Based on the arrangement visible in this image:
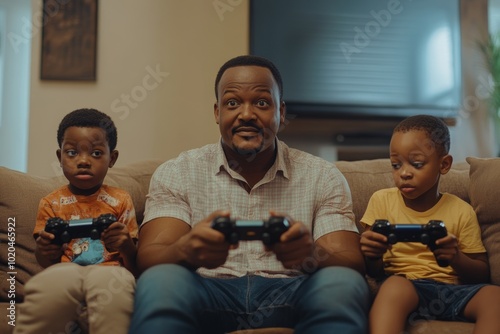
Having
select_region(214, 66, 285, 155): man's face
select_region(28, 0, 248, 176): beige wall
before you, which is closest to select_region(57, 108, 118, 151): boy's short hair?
select_region(214, 66, 285, 155): man's face

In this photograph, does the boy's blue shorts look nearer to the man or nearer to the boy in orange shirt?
the man

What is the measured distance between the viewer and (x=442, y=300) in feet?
4.80

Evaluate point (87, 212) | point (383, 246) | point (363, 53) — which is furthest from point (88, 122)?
point (363, 53)

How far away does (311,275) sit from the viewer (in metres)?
1.32

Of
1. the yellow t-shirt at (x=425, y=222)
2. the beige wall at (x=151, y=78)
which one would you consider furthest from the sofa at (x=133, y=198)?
the beige wall at (x=151, y=78)

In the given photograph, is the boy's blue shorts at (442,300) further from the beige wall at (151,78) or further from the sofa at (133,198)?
the beige wall at (151,78)

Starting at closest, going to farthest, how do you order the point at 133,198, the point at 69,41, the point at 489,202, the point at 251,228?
1. the point at 251,228
2. the point at 489,202
3. the point at 133,198
4. the point at 69,41

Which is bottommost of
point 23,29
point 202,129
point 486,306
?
point 486,306

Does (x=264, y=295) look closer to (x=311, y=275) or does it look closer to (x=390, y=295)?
(x=311, y=275)

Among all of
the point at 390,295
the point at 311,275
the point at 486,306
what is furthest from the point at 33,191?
the point at 486,306

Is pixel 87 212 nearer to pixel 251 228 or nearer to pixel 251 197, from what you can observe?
pixel 251 197

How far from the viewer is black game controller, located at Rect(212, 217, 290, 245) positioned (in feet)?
3.83

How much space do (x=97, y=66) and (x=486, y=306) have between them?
2.60m

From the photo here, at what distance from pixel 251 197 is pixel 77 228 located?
1.58ft
